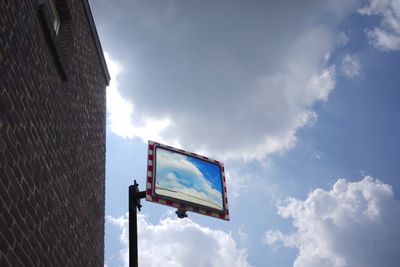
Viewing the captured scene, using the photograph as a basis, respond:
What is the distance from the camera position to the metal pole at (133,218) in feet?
23.4

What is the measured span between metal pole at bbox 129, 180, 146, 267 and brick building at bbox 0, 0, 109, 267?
0.72 metres

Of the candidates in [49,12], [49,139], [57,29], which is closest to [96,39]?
[57,29]

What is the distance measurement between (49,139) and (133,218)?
2374 millimetres

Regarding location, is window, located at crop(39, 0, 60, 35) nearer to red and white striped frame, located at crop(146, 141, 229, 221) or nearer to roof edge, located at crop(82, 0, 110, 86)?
roof edge, located at crop(82, 0, 110, 86)

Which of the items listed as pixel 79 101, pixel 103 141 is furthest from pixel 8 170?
pixel 103 141

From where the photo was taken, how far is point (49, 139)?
5754 mm

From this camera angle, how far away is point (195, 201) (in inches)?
300

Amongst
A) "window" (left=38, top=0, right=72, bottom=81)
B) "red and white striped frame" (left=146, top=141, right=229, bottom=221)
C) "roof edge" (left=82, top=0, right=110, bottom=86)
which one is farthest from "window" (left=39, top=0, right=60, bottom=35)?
"red and white striped frame" (left=146, top=141, right=229, bottom=221)

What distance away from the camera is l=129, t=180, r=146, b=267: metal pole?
23.4 feet

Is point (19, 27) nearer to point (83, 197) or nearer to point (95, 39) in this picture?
point (83, 197)

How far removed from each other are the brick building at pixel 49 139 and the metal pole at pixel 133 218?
28.2 inches

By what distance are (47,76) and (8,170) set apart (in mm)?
2035

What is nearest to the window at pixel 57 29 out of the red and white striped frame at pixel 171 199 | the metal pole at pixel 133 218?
the red and white striped frame at pixel 171 199

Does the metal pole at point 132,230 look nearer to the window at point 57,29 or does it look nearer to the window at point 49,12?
the window at point 57,29
